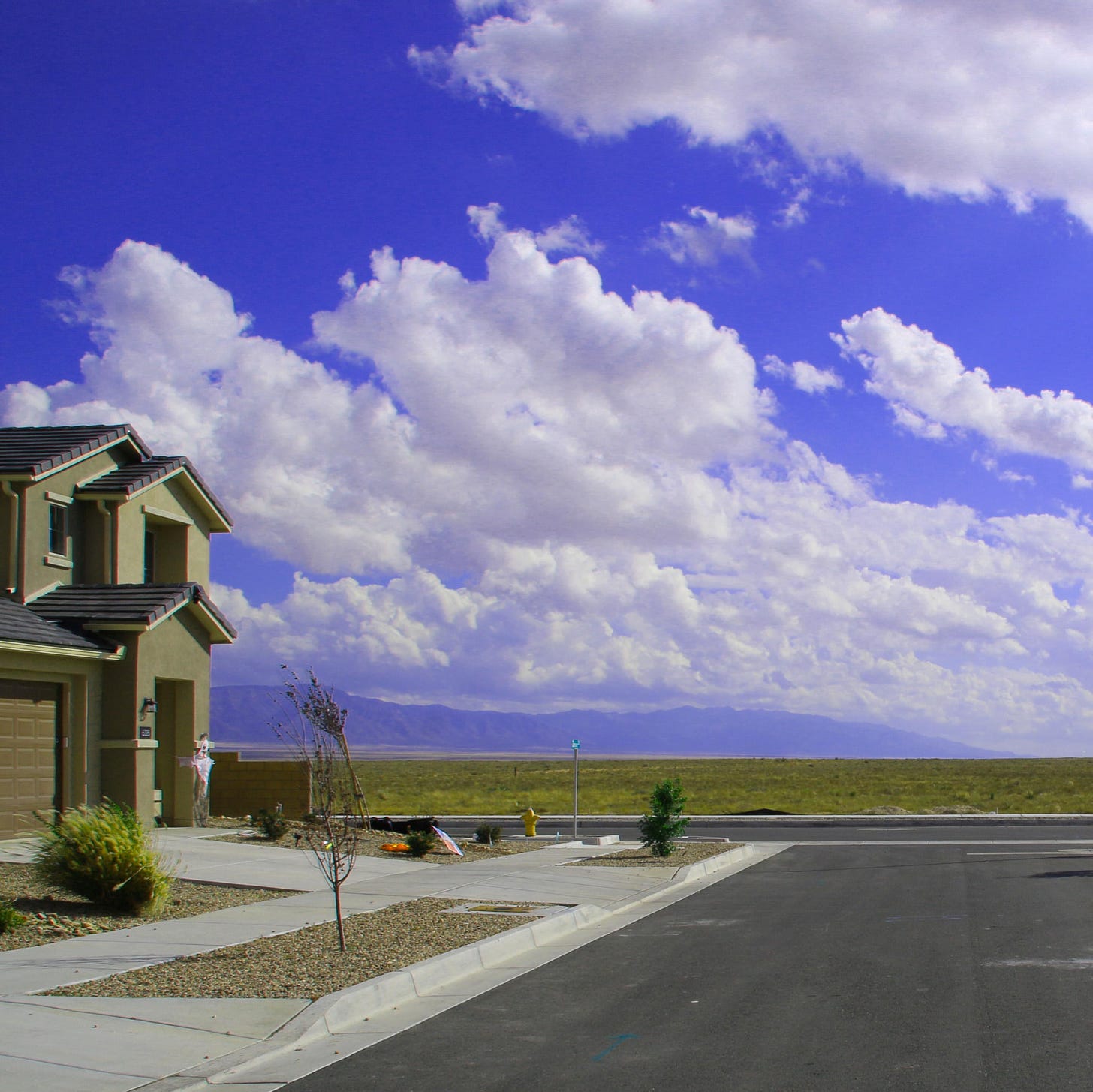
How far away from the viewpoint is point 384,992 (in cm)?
889

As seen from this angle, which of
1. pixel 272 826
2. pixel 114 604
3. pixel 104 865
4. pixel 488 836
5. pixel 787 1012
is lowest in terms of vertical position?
pixel 488 836

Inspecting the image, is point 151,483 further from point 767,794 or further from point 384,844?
point 767,794

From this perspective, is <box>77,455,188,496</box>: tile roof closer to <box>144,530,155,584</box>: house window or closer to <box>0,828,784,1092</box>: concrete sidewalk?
<box>144,530,155,584</box>: house window

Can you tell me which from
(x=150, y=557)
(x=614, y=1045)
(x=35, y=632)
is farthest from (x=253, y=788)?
(x=614, y=1045)

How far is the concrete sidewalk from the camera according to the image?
7020mm

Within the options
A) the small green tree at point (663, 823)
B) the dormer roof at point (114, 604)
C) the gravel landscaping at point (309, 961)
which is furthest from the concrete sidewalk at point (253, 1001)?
the dormer roof at point (114, 604)

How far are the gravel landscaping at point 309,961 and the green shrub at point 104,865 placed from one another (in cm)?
200

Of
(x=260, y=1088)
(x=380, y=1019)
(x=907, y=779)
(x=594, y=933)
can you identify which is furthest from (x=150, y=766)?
(x=907, y=779)

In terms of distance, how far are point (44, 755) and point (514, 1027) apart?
13.0m

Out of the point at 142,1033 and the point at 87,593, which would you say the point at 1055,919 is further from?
the point at 87,593

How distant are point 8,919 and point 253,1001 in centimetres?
390

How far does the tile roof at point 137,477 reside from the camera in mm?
21469

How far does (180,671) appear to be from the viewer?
2180 centimetres

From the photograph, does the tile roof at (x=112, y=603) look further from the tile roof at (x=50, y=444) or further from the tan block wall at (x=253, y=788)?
the tan block wall at (x=253, y=788)
